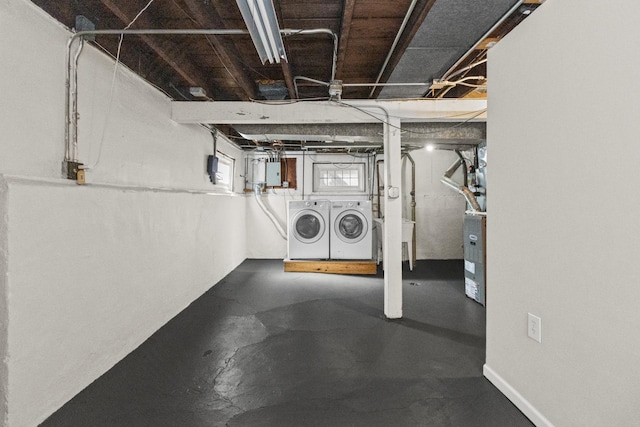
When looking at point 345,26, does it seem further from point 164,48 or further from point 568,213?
point 568,213

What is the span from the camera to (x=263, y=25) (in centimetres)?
147

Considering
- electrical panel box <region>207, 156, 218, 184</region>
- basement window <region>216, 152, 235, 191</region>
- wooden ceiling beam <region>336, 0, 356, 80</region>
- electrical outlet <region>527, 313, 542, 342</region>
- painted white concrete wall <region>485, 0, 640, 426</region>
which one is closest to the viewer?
painted white concrete wall <region>485, 0, 640, 426</region>

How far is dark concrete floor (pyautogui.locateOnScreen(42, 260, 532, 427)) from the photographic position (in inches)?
59.2

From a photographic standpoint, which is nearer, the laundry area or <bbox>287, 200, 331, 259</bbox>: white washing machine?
the laundry area

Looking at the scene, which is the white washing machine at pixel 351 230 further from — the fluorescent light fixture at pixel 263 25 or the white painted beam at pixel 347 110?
the fluorescent light fixture at pixel 263 25

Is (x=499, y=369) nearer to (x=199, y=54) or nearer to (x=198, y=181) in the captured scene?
(x=199, y=54)

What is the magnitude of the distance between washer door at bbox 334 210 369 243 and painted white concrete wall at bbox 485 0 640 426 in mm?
2869

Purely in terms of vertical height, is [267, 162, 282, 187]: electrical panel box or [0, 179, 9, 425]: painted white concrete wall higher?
[267, 162, 282, 187]: electrical panel box

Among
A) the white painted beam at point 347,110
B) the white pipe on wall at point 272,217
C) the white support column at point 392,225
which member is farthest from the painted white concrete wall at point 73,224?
the white pipe on wall at point 272,217

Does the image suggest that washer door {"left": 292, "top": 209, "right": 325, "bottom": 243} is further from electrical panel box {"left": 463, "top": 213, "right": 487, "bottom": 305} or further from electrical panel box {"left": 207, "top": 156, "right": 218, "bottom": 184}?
electrical panel box {"left": 463, "top": 213, "right": 487, "bottom": 305}

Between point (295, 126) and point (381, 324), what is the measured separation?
7.52 ft

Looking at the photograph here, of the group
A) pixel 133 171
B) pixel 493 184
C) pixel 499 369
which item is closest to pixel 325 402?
pixel 499 369

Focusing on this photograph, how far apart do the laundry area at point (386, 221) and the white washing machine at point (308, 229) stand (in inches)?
62.0

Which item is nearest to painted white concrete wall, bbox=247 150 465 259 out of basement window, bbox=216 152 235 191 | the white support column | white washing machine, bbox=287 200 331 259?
white washing machine, bbox=287 200 331 259
